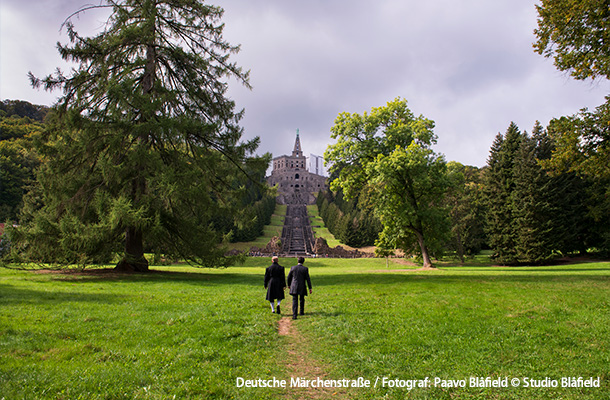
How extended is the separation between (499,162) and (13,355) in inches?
1554

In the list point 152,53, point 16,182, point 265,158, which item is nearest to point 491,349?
point 265,158

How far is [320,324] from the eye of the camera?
6988 millimetres

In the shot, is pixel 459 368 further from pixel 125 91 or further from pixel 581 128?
pixel 125 91

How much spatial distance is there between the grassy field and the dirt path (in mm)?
25

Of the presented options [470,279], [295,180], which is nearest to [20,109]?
[295,180]

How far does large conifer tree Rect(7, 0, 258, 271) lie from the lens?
12.8 metres

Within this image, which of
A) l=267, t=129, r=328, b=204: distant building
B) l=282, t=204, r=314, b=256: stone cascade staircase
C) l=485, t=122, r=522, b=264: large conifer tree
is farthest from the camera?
l=267, t=129, r=328, b=204: distant building

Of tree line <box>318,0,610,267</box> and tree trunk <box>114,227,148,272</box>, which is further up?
tree line <box>318,0,610,267</box>

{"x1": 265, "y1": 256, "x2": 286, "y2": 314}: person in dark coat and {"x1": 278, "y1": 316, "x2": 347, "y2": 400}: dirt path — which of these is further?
{"x1": 265, "y1": 256, "x2": 286, "y2": 314}: person in dark coat

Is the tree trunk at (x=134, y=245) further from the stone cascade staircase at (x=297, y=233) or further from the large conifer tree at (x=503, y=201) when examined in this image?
the stone cascade staircase at (x=297, y=233)

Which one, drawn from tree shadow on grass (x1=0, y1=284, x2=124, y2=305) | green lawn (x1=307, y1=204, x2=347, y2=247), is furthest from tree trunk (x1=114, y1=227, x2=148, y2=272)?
green lawn (x1=307, y1=204, x2=347, y2=247)

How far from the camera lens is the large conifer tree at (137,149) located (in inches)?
504

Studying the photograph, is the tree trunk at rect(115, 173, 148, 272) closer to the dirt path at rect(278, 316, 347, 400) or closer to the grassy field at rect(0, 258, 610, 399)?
the grassy field at rect(0, 258, 610, 399)

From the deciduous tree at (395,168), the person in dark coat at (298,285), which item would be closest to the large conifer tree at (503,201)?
the deciduous tree at (395,168)
